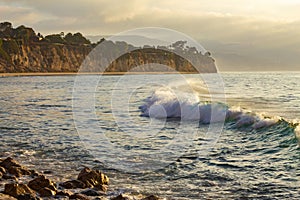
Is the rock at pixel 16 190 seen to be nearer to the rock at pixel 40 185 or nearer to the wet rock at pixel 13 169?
the rock at pixel 40 185

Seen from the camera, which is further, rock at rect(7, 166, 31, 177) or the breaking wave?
the breaking wave

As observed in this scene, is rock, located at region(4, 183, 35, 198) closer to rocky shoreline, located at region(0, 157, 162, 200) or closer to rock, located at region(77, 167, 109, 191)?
rocky shoreline, located at region(0, 157, 162, 200)

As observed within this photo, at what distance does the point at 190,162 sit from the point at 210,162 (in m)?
0.60

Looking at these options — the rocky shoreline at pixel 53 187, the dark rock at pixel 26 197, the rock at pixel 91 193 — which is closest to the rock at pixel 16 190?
the rocky shoreline at pixel 53 187

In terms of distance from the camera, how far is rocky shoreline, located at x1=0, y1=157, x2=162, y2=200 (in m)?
8.05

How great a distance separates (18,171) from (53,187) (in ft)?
6.42

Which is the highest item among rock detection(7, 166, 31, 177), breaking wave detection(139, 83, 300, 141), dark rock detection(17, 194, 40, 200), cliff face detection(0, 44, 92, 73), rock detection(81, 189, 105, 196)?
cliff face detection(0, 44, 92, 73)

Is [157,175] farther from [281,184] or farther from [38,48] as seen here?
[38,48]

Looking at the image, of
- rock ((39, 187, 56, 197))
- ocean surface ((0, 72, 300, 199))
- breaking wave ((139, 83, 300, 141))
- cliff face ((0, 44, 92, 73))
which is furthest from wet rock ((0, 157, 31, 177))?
cliff face ((0, 44, 92, 73))

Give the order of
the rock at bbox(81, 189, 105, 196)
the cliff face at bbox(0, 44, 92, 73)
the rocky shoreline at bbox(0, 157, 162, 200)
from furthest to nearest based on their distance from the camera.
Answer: the cliff face at bbox(0, 44, 92, 73) < the rock at bbox(81, 189, 105, 196) < the rocky shoreline at bbox(0, 157, 162, 200)

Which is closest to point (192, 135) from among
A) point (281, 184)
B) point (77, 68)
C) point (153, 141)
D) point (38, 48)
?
point (153, 141)

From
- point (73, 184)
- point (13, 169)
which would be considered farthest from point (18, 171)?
point (73, 184)

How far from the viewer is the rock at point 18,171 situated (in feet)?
33.3

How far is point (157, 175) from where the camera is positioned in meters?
10.5
